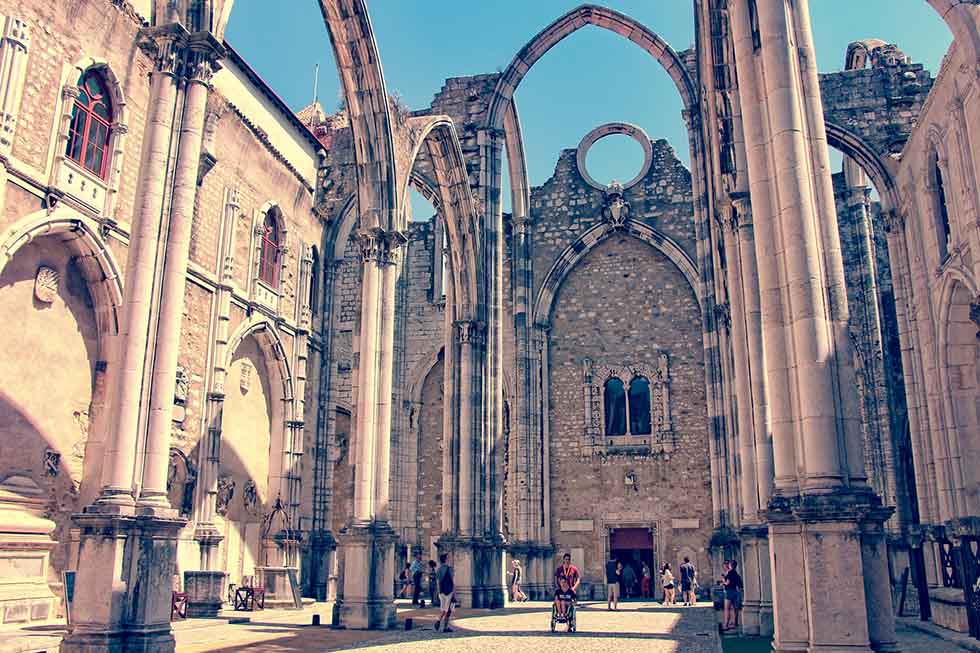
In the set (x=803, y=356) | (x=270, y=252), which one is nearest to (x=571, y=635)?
(x=803, y=356)

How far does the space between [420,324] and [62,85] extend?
44.7ft

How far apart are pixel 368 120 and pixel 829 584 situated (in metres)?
11.5

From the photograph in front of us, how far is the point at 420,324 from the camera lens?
84.5 feet

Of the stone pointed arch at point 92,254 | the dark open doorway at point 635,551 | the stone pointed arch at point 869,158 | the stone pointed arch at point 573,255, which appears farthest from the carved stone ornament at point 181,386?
the stone pointed arch at point 869,158

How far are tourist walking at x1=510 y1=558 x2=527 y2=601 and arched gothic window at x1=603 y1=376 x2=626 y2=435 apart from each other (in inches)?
193

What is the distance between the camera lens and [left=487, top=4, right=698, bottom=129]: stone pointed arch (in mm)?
21062

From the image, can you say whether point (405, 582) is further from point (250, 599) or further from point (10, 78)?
point (10, 78)

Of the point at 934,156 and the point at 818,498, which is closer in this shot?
the point at 818,498

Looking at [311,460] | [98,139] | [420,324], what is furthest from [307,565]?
[98,139]

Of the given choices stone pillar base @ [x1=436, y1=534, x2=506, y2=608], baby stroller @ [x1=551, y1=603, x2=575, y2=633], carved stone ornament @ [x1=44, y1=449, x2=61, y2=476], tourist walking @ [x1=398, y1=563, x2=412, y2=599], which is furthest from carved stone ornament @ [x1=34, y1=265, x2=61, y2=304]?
tourist walking @ [x1=398, y1=563, x2=412, y2=599]

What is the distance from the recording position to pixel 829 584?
22.2ft

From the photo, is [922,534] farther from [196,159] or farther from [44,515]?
[44,515]

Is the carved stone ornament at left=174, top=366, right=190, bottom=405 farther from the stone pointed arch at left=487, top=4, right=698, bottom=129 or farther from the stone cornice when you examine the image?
the stone pointed arch at left=487, top=4, right=698, bottom=129

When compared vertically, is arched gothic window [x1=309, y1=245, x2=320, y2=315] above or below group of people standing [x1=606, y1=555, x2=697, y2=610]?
above
